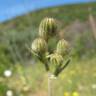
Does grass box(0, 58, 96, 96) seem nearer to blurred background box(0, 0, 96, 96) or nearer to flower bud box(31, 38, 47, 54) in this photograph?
blurred background box(0, 0, 96, 96)

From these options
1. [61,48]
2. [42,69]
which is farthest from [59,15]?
[61,48]

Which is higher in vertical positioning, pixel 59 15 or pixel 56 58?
pixel 59 15

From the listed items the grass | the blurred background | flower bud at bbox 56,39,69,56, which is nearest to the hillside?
the blurred background

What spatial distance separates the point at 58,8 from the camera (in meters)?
19.3

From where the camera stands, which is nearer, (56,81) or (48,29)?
(48,29)

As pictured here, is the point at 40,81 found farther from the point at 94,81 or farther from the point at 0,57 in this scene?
the point at 0,57

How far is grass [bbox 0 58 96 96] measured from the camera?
7.23m

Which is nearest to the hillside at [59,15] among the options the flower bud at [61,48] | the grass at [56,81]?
the grass at [56,81]

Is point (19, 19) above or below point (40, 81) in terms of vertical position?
above

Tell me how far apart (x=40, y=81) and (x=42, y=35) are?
6.23 meters

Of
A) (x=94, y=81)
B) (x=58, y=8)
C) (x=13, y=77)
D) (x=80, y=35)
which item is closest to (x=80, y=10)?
(x=58, y=8)

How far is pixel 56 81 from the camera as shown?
7.80 m

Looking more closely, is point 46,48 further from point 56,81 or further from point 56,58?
point 56,81

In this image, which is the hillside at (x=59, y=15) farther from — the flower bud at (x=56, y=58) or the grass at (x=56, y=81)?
the flower bud at (x=56, y=58)
